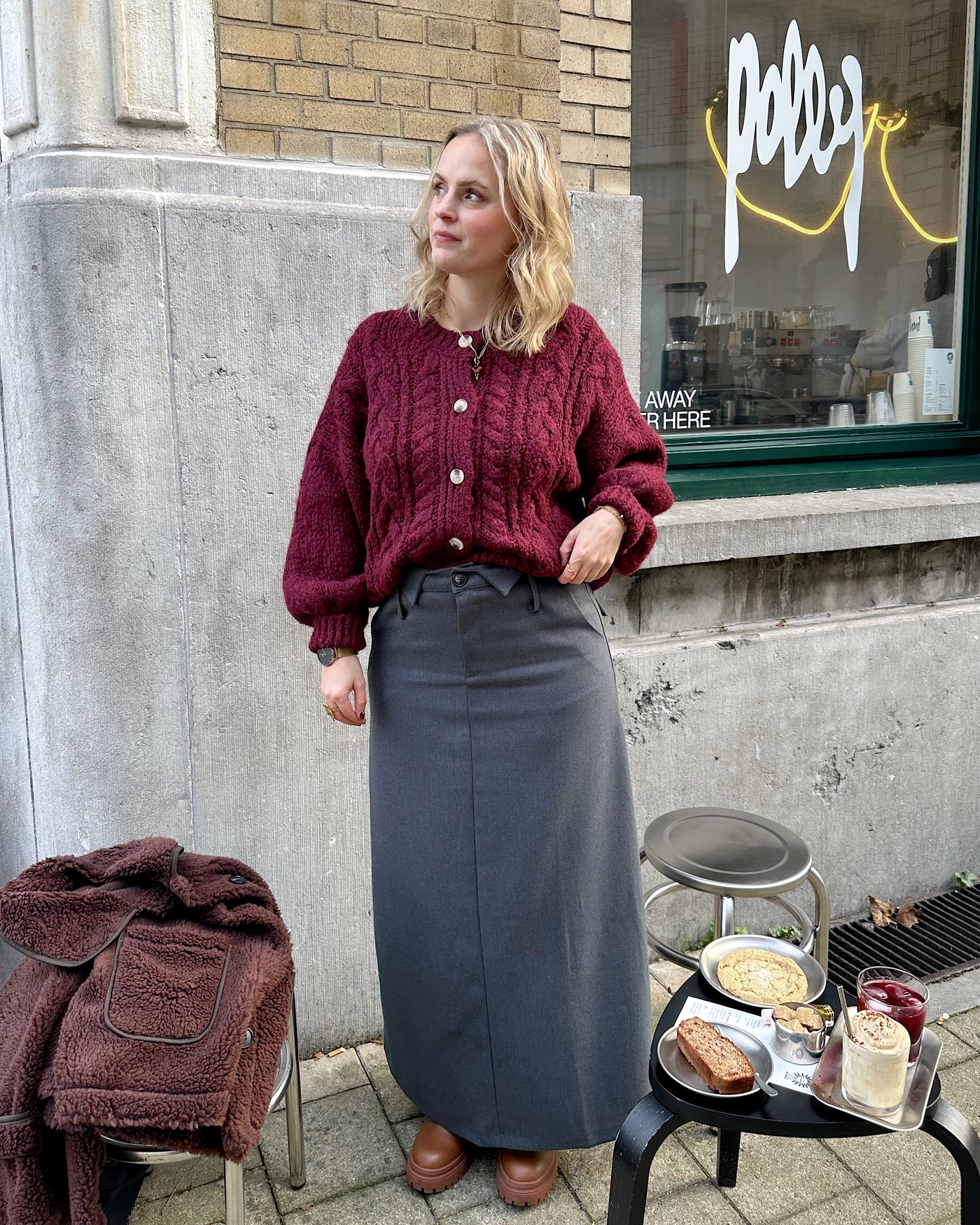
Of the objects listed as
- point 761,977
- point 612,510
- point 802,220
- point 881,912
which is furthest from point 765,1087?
point 802,220

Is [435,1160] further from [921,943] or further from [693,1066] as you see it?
[921,943]

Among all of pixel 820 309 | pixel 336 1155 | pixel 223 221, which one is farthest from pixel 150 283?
pixel 820 309

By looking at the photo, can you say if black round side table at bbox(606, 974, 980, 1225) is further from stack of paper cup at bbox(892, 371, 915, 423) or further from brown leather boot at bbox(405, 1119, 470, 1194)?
stack of paper cup at bbox(892, 371, 915, 423)

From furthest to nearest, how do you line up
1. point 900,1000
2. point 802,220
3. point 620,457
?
point 802,220
point 620,457
point 900,1000

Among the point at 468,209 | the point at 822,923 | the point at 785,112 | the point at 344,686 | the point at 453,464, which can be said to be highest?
the point at 785,112

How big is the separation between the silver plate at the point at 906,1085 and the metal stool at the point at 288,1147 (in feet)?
3.04

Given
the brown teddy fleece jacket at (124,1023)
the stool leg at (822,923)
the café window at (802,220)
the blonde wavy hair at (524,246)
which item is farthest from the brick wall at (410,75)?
the stool leg at (822,923)

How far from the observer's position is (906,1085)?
5.66 feet

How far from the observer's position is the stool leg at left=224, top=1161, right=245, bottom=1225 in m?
1.99

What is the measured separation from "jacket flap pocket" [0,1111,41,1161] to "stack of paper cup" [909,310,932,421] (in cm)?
403

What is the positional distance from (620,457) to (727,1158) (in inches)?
62.6

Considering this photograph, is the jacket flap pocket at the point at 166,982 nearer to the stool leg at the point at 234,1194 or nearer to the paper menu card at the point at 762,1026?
the stool leg at the point at 234,1194

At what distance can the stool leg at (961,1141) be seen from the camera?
1.72 metres

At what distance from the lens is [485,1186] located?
2594mm
